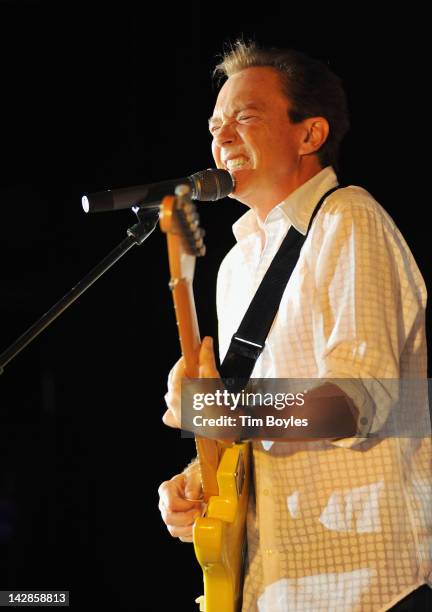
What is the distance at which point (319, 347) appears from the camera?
1460 millimetres

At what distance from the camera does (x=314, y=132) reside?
1.85m

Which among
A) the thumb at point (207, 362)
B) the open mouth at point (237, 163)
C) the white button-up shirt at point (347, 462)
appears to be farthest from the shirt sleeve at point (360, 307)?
the open mouth at point (237, 163)

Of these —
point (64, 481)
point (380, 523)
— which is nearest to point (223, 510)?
point (380, 523)

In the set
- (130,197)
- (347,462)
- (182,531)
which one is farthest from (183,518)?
(130,197)

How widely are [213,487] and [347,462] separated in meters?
0.27

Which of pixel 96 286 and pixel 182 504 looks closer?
pixel 182 504

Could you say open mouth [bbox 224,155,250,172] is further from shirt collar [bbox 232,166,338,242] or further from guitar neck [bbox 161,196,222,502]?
guitar neck [bbox 161,196,222,502]

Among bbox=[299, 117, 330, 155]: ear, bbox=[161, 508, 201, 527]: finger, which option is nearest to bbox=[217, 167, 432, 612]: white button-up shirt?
bbox=[161, 508, 201, 527]: finger

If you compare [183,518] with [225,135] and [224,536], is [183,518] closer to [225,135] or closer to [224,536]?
[224,536]

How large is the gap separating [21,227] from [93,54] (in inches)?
28.1

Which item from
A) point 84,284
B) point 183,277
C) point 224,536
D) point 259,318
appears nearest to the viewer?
point 183,277

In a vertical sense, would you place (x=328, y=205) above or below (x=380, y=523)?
above

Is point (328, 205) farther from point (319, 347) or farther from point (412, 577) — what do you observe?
point (412, 577)

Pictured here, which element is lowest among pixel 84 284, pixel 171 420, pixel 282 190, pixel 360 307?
pixel 171 420
